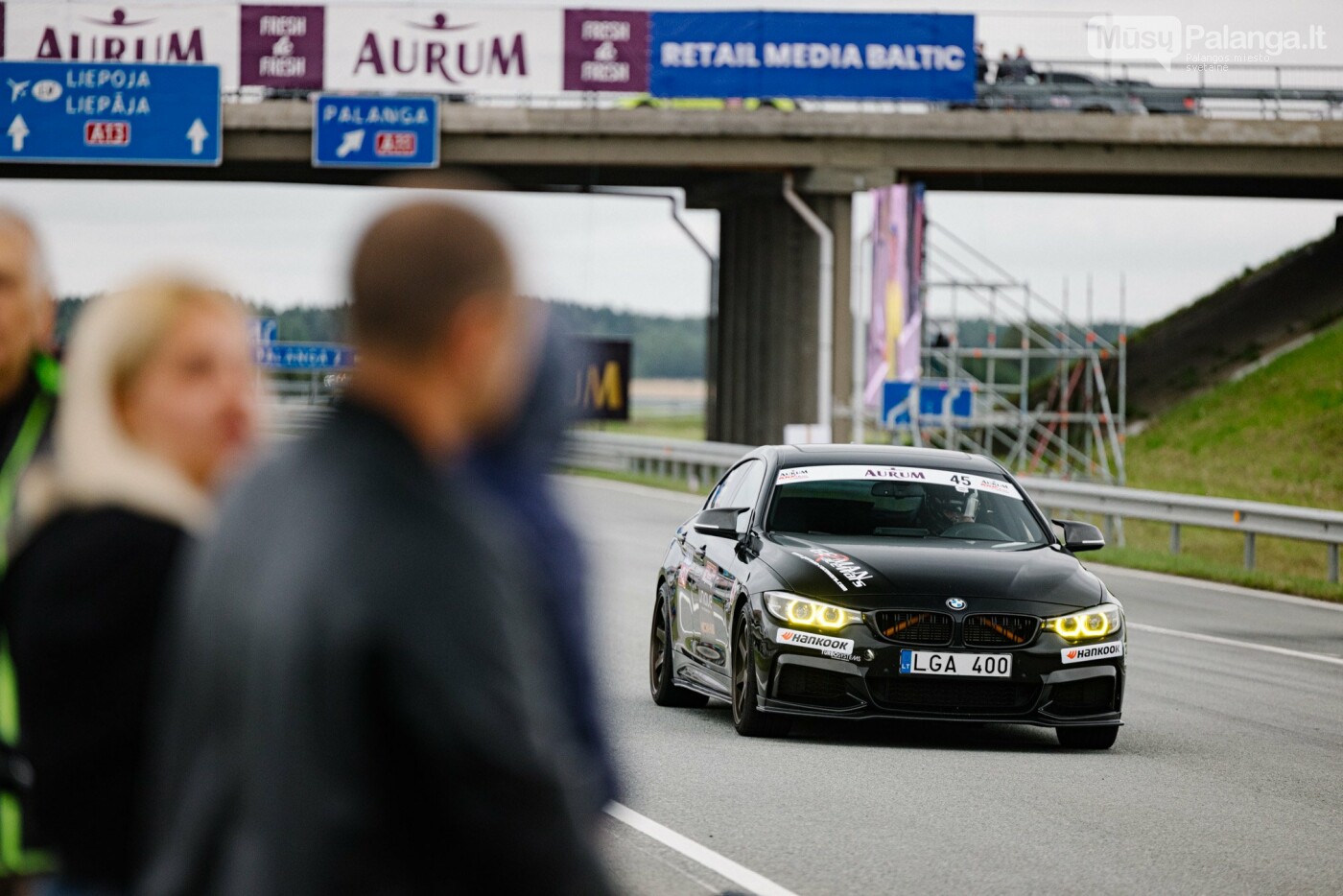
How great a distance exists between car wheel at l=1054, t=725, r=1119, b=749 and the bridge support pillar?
25.8 metres

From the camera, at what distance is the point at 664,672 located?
11.8 metres

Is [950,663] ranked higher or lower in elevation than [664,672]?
higher

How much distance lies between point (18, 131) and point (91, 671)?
35.9 meters

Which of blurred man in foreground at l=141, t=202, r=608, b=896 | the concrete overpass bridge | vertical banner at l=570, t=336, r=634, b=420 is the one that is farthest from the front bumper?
vertical banner at l=570, t=336, r=634, b=420

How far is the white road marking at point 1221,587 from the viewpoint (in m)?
19.7

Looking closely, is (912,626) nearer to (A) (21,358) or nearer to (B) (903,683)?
(B) (903,683)

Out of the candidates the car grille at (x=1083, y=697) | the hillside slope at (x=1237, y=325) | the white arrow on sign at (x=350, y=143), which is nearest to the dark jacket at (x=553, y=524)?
the car grille at (x=1083, y=697)

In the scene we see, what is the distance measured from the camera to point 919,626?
32.1ft

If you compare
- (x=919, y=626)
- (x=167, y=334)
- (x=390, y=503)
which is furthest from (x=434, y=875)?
(x=919, y=626)

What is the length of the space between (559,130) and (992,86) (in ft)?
23.7

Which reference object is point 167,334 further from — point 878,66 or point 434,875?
point 878,66

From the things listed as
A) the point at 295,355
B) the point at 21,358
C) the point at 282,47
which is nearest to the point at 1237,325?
the point at 295,355

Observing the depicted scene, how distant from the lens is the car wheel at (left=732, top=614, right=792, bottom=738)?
10.2 meters

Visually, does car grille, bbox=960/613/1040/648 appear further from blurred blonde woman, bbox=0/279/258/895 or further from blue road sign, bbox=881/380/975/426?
blue road sign, bbox=881/380/975/426
